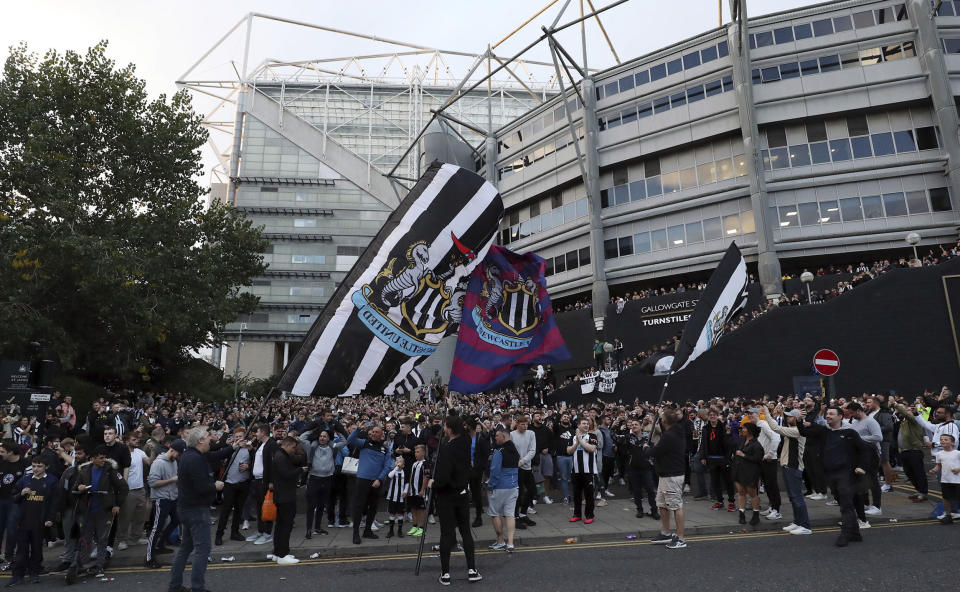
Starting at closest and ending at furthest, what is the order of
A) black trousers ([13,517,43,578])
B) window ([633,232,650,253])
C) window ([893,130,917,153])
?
black trousers ([13,517,43,578])
window ([893,130,917,153])
window ([633,232,650,253])

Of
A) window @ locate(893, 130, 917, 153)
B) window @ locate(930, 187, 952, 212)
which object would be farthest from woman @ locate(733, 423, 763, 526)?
window @ locate(893, 130, 917, 153)

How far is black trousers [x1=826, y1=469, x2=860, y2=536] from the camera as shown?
299 inches

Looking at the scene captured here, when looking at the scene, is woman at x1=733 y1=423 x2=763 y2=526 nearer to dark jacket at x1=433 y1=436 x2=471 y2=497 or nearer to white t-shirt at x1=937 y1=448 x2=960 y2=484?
white t-shirt at x1=937 y1=448 x2=960 y2=484

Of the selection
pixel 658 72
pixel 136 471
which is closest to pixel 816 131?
pixel 658 72

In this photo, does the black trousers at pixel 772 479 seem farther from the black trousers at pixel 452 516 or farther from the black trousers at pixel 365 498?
the black trousers at pixel 365 498

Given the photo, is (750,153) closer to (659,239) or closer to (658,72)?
(659,239)

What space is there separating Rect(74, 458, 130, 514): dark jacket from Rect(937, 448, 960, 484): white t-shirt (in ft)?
41.6

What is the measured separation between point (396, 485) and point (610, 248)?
101 ft

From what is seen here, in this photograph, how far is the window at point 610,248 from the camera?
37.2m

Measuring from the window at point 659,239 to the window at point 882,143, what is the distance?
40.8 ft

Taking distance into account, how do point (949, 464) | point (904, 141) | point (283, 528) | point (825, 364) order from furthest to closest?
point (904, 141) < point (825, 364) < point (949, 464) < point (283, 528)

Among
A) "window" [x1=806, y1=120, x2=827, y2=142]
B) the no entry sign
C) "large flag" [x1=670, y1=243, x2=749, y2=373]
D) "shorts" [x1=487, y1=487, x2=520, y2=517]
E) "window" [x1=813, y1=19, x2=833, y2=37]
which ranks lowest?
"shorts" [x1=487, y1=487, x2=520, y2=517]

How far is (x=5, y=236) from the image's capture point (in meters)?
20.8

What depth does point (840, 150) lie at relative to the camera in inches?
1246
